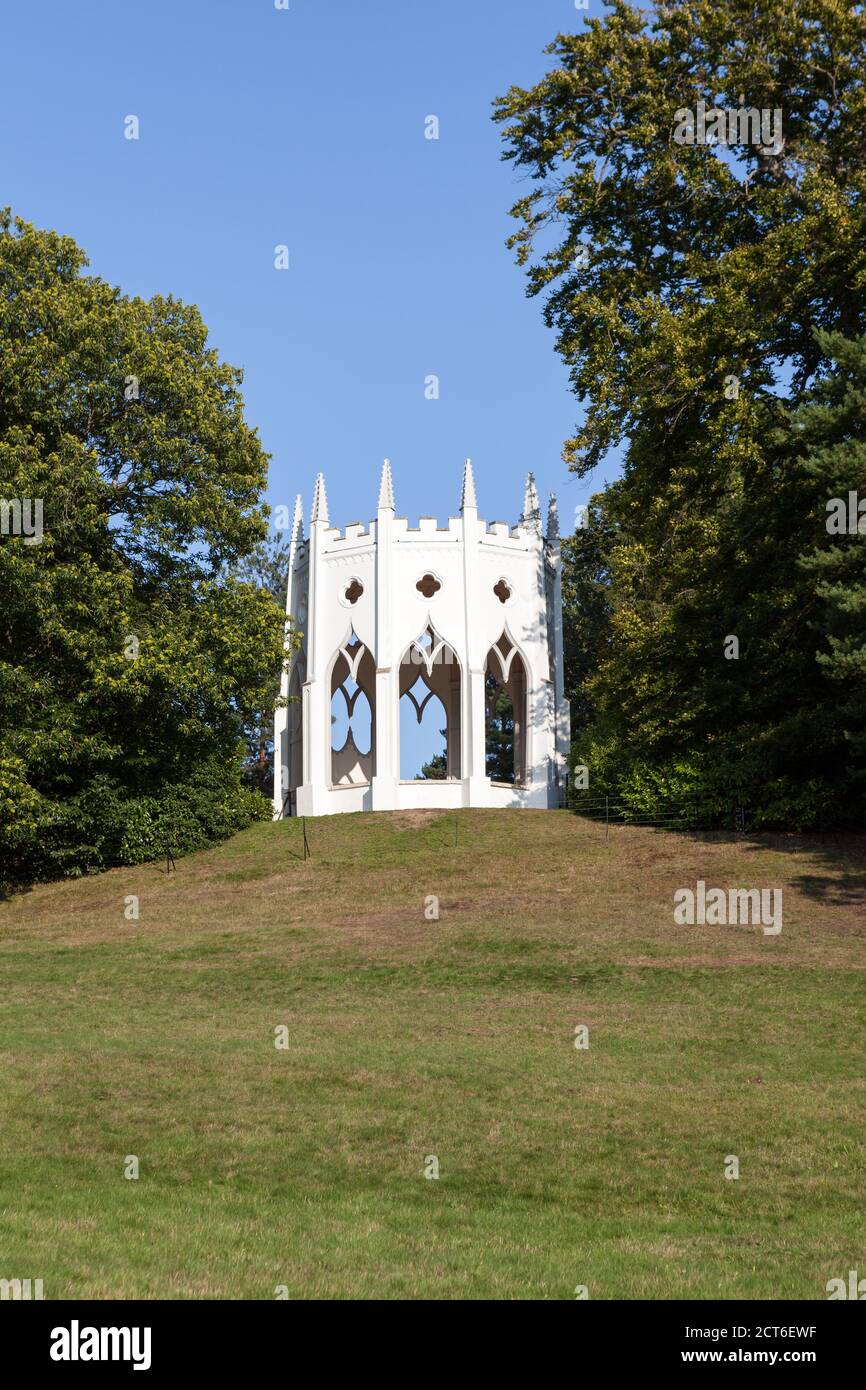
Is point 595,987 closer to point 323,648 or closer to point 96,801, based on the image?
point 96,801

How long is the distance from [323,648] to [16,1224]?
33984 millimetres

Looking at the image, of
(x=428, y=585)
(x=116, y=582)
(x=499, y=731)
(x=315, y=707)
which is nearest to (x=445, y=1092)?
(x=116, y=582)

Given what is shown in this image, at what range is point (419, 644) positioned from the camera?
142ft

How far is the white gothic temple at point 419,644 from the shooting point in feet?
137

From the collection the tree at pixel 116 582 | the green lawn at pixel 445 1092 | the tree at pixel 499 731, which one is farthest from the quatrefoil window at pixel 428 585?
the tree at pixel 499 731

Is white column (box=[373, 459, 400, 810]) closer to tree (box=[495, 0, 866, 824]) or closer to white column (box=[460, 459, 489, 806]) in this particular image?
white column (box=[460, 459, 489, 806])

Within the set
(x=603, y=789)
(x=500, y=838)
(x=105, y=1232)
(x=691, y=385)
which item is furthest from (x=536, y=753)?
(x=105, y=1232)

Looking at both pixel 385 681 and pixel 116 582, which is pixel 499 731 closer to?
pixel 385 681

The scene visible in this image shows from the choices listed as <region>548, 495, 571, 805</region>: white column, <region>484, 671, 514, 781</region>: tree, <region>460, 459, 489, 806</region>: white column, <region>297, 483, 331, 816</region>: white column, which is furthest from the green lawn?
<region>484, 671, 514, 781</region>: tree

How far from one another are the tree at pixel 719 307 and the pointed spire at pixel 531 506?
1132cm

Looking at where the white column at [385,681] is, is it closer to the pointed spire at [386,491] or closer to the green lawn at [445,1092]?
the pointed spire at [386,491]

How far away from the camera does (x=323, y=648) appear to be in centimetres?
4347

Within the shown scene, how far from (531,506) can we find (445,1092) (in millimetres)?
34086

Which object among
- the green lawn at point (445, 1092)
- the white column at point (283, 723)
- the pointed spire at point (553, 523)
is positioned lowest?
the green lawn at point (445, 1092)
